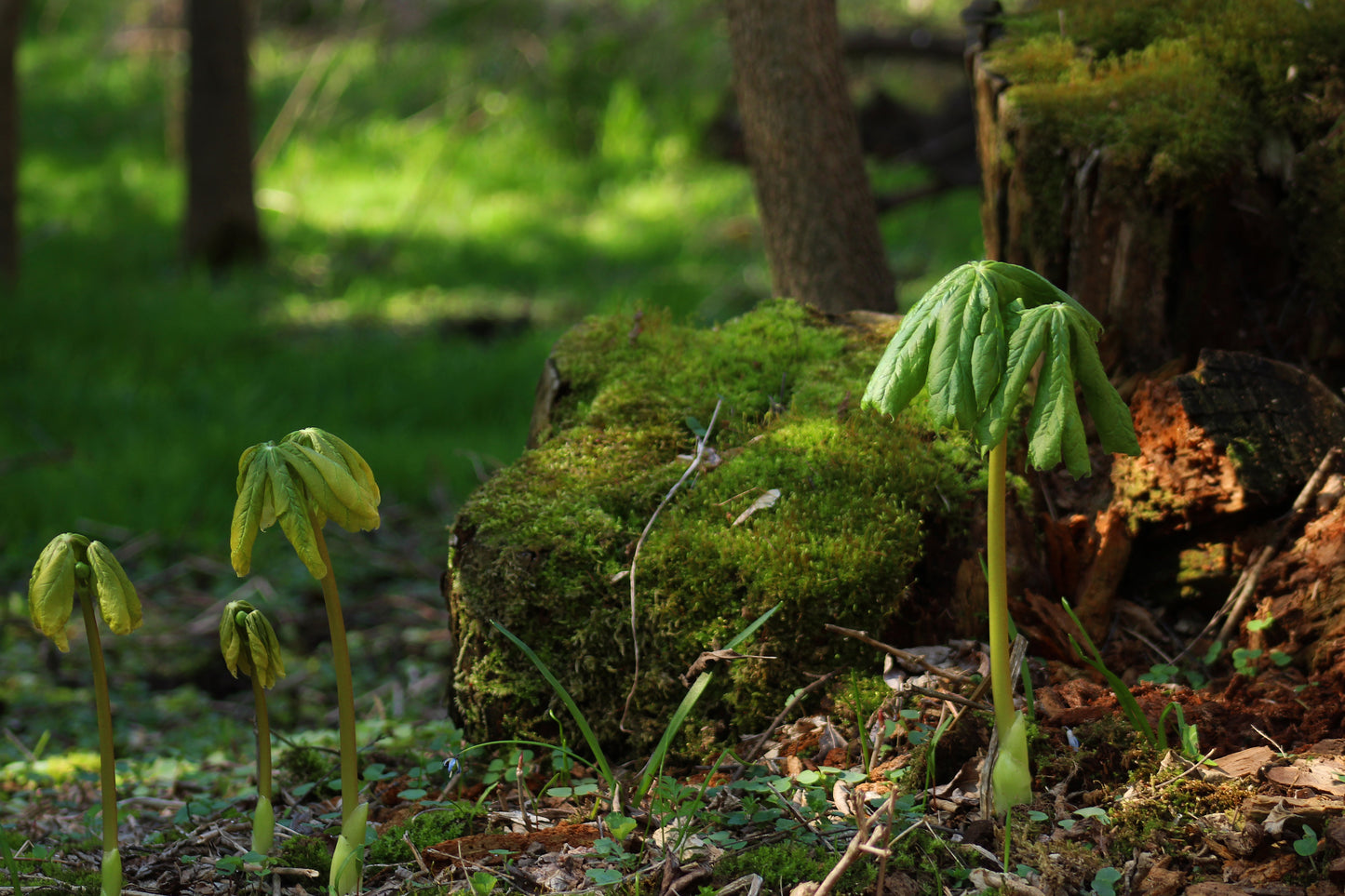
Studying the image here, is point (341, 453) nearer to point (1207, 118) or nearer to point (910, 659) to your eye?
point (910, 659)

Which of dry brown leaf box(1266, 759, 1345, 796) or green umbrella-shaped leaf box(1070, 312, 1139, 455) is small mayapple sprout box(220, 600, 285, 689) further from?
dry brown leaf box(1266, 759, 1345, 796)

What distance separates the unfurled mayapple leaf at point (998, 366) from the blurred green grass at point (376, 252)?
64.0 inches

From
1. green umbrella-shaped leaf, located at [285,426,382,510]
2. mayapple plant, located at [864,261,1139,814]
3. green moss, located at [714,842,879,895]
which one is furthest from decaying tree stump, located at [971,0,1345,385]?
green umbrella-shaped leaf, located at [285,426,382,510]

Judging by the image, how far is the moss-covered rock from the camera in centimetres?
235

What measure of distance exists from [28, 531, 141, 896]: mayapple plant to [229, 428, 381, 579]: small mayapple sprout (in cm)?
22

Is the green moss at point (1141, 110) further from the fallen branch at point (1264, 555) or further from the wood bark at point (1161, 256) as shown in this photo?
the fallen branch at point (1264, 555)

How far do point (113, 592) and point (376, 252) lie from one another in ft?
28.2

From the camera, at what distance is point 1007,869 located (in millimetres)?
1773

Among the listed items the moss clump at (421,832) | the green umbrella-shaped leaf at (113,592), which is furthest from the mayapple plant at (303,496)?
the moss clump at (421,832)

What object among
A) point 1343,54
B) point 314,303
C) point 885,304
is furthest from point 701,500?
point 314,303

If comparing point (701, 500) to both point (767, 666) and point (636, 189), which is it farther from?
point (636, 189)

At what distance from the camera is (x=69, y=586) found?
1.74 metres

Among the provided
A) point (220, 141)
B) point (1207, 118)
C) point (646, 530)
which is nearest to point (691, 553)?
point (646, 530)

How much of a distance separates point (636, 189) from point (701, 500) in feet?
27.5
